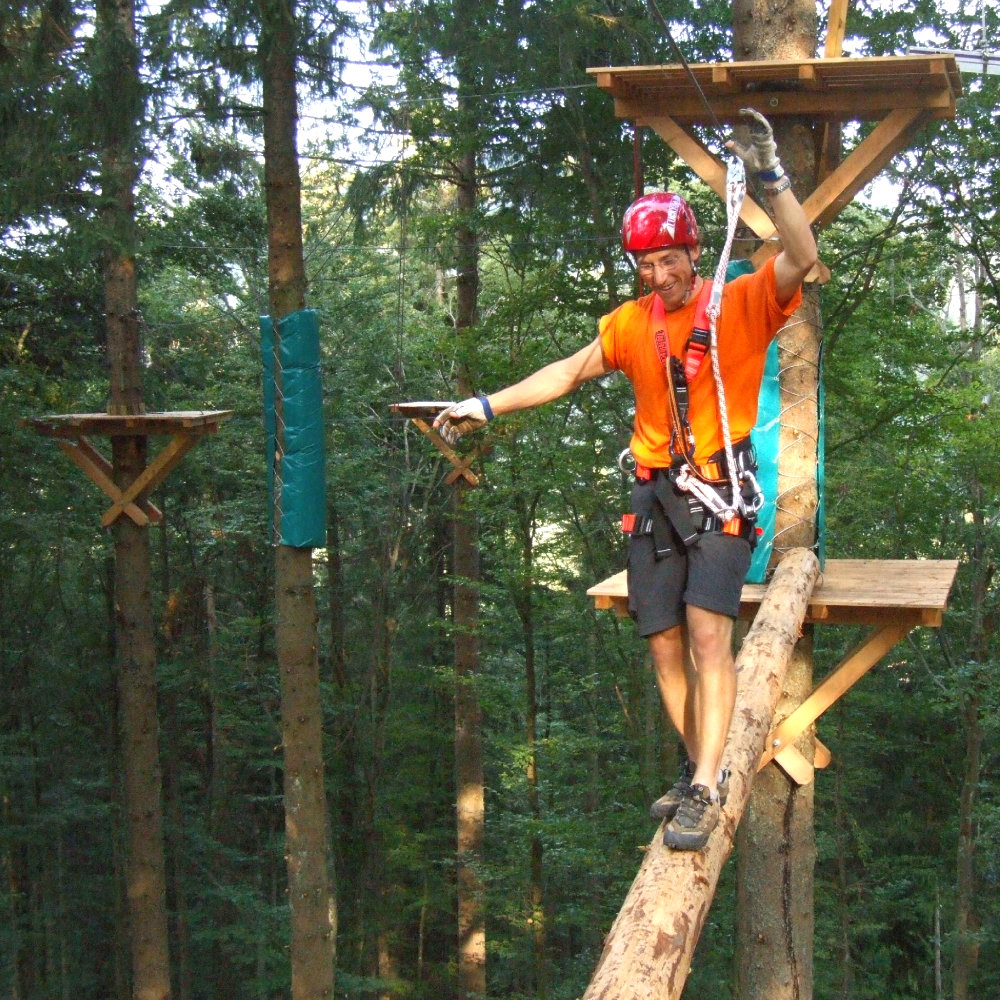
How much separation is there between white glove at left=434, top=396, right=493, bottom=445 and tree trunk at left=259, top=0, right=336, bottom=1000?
4776mm

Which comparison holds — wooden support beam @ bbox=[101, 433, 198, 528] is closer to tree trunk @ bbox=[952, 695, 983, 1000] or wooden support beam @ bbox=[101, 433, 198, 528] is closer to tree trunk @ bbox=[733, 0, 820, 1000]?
tree trunk @ bbox=[733, 0, 820, 1000]

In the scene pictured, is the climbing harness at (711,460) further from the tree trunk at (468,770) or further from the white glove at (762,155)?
the tree trunk at (468,770)

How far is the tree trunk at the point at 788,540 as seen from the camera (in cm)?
523

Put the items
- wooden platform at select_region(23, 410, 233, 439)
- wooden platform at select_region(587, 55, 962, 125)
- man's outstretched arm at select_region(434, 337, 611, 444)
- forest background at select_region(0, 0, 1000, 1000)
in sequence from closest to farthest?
man's outstretched arm at select_region(434, 337, 611, 444) < wooden platform at select_region(587, 55, 962, 125) < wooden platform at select_region(23, 410, 233, 439) < forest background at select_region(0, 0, 1000, 1000)

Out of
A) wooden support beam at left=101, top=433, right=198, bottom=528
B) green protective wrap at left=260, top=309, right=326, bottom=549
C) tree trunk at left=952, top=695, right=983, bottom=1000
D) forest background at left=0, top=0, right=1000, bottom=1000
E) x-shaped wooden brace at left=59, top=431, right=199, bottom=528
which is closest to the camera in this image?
green protective wrap at left=260, top=309, right=326, bottom=549

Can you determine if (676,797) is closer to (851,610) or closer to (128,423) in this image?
(851,610)

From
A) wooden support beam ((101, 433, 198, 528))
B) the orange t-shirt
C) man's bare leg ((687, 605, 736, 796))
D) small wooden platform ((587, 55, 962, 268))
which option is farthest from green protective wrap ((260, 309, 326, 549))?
man's bare leg ((687, 605, 736, 796))

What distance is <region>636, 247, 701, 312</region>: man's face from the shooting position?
3025mm

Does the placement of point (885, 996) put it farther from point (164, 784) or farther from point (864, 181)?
point (864, 181)

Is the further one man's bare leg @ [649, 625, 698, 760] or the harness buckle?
man's bare leg @ [649, 625, 698, 760]

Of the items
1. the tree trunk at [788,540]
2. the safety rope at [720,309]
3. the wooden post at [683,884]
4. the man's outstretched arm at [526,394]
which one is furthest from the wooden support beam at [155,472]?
the safety rope at [720,309]

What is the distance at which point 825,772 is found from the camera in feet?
46.9

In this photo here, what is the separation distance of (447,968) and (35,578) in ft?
28.7

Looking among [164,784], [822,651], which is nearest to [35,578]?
[164,784]
